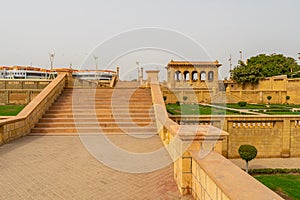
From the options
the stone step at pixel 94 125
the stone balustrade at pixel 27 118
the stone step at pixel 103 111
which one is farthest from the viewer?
the stone step at pixel 103 111

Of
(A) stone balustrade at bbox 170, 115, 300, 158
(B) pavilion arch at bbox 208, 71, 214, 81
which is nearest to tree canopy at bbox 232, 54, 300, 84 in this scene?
(B) pavilion arch at bbox 208, 71, 214, 81

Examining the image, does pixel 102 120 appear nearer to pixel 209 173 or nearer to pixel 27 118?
pixel 27 118

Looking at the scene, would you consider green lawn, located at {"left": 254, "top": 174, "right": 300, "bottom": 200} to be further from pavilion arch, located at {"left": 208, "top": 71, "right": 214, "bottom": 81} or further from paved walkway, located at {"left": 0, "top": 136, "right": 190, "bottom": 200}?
pavilion arch, located at {"left": 208, "top": 71, "right": 214, "bottom": 81}

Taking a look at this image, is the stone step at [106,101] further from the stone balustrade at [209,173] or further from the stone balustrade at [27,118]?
the stone balustrade at [209,173]

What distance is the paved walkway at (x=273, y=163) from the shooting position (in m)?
12.4

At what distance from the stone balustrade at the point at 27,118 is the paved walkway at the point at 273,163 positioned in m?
9.82

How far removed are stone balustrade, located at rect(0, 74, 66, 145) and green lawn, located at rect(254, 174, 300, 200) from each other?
31.7 feet

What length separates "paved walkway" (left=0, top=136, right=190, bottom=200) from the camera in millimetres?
3744

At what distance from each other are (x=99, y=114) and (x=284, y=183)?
8.45 metres

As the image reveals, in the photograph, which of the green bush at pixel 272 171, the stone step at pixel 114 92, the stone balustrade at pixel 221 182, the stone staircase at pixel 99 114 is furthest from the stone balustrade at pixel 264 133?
the stone balustrade at pixel 221 182

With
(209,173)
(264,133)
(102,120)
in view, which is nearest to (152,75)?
(102,120)

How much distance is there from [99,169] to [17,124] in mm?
4284

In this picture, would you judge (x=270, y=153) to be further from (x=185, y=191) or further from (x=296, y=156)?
(x=185, y=191)

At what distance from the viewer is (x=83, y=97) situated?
11.9 metres
